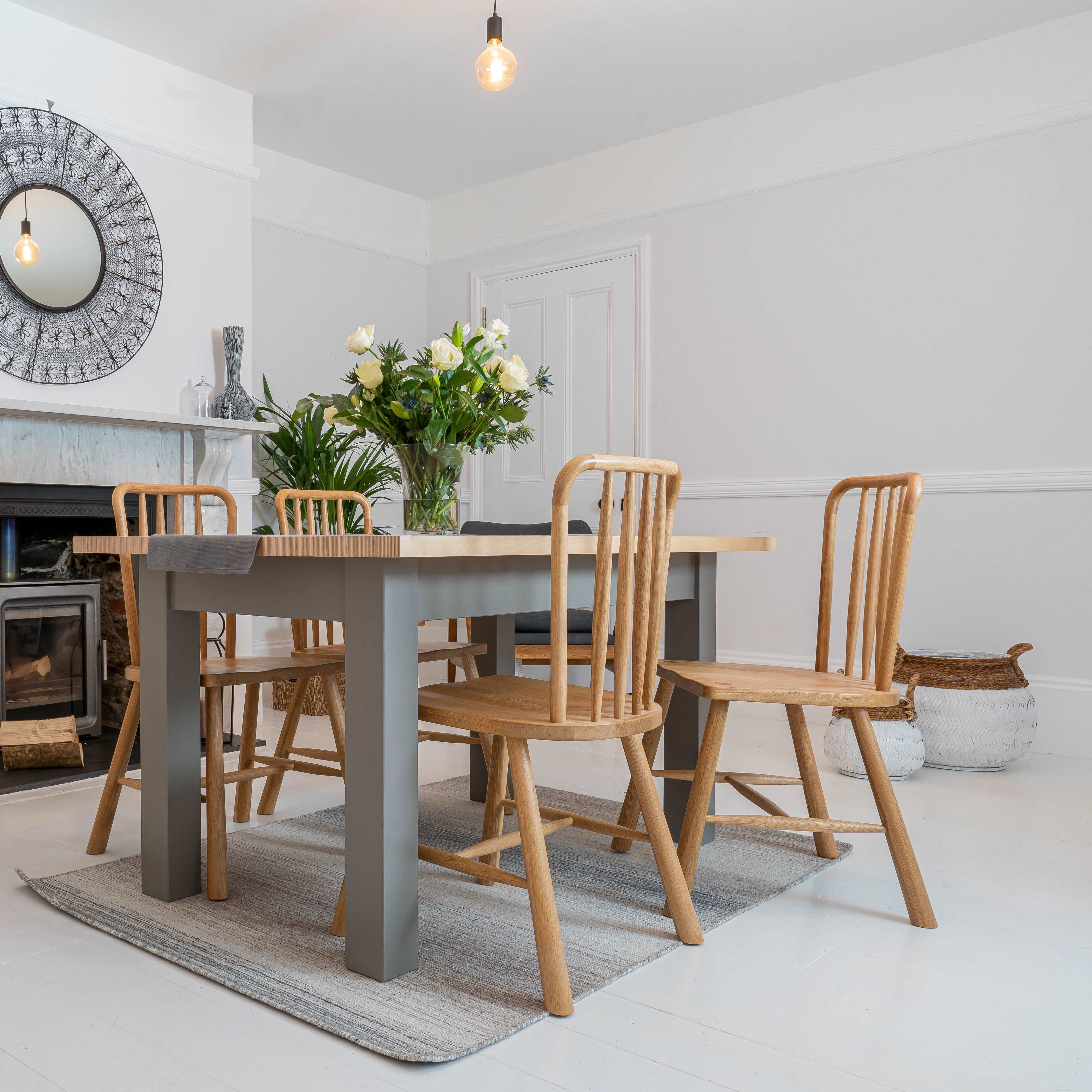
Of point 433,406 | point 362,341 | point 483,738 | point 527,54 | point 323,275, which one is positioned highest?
point 527,54

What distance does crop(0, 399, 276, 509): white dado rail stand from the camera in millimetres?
3371

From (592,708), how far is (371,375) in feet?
2.68

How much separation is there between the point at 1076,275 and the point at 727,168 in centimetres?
157

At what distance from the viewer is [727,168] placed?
4.40 meters

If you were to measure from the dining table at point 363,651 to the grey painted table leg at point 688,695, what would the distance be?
17 cm

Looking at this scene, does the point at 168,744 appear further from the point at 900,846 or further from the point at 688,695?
the point at 900,846

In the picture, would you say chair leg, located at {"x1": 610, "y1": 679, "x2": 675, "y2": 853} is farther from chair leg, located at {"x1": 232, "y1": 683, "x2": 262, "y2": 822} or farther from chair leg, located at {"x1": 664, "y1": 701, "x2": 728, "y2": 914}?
chair leg, located at {"x1": 232, "y1": 683, "x2": 262, "y2": 822}

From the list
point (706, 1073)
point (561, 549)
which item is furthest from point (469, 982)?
point (561, 549)

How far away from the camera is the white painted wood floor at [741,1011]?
1.39 m

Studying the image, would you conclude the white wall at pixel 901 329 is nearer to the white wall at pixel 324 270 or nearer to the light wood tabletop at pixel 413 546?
the white wall at pixel 324 270

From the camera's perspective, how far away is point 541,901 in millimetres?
1598

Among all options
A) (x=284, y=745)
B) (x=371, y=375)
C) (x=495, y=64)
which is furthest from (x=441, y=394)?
(x=284, y=745)

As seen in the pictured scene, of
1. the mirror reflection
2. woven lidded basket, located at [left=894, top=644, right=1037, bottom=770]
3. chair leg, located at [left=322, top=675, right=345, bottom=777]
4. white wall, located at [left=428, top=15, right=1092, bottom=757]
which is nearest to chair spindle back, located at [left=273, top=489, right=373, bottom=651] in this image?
chair leg, located at [left=322, top=675, right=345, bottom=777]

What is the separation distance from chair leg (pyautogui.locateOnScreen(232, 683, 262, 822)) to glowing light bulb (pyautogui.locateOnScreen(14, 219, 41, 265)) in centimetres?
191
